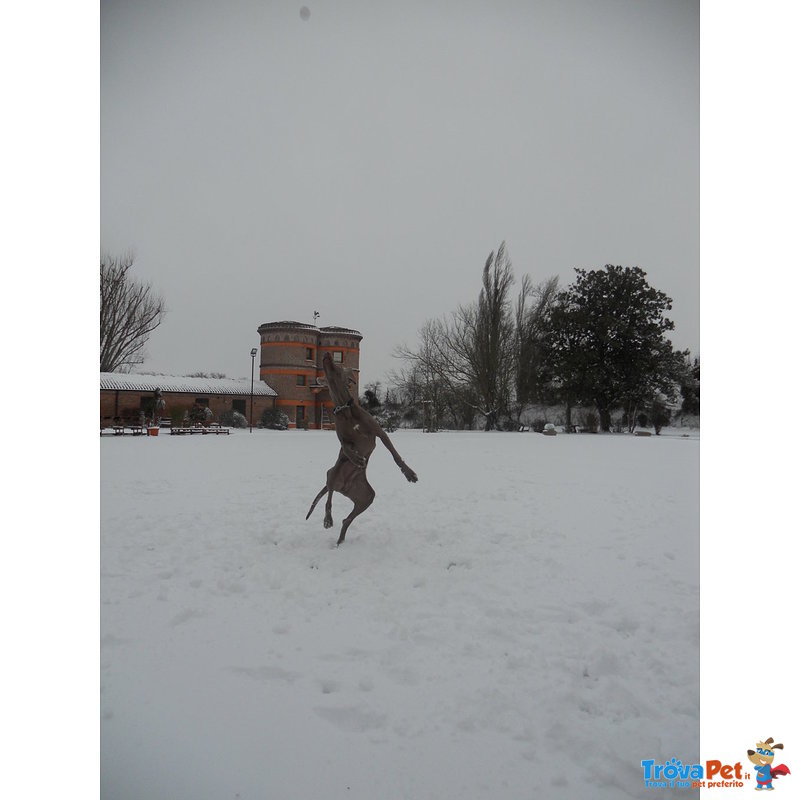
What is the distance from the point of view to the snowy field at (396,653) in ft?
3.47

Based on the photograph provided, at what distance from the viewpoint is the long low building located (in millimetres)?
2904

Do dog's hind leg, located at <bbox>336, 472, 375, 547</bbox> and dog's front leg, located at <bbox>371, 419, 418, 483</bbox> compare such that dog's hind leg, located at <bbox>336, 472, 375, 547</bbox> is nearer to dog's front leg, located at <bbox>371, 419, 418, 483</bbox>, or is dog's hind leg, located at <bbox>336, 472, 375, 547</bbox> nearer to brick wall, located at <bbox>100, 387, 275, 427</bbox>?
dog's front leg, located at <bbox>371, 419, 418, 483</bbox>

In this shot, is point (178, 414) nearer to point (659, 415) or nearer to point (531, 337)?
point (531, 337)

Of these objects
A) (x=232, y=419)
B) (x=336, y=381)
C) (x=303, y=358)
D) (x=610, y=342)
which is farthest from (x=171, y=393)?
(x=610, y=342)

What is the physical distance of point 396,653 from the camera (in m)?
1.35

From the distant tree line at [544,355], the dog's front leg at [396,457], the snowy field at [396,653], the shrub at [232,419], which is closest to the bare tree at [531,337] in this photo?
the distant tree line at [544,355]

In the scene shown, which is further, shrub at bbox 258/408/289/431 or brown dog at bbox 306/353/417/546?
shrub at bbox 258/408/289/431

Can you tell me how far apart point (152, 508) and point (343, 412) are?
4.81 ft

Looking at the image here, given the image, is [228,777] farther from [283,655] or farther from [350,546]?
[350,546]
